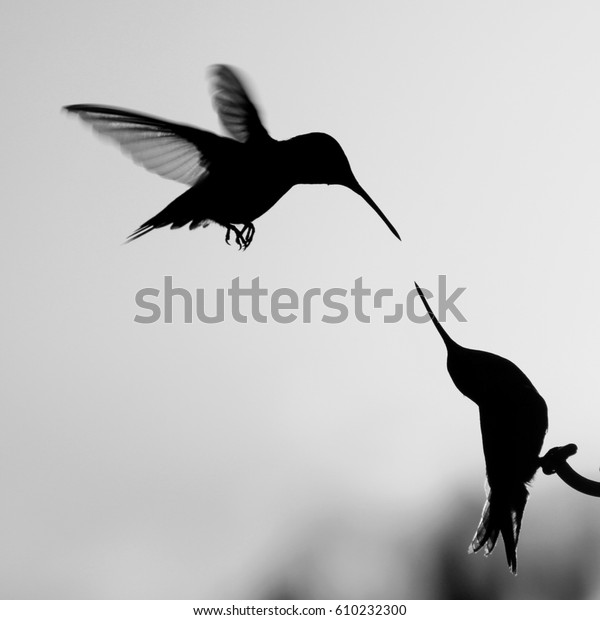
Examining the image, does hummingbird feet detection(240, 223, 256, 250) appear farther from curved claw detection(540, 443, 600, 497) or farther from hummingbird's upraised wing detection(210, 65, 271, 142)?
curved claw detection(540, 443, 600, 497)

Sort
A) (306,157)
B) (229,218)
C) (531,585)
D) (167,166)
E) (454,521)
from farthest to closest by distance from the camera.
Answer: (454,521), (531,585), (167,166), (229,218), (306,157)

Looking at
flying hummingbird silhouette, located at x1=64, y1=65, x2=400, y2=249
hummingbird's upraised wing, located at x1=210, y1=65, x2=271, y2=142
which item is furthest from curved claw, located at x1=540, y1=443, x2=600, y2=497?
hummingbird's upraised wing, located at x1=210, y1=65, x2=271, y2=142

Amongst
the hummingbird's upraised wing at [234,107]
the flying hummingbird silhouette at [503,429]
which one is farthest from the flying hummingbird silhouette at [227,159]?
the flying hummingbird silhouette at [503,429]

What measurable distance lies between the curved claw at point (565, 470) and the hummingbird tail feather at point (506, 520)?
5 centimetres

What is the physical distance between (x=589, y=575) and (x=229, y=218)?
18.9ft

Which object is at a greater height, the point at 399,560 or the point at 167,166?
the point at 167,166

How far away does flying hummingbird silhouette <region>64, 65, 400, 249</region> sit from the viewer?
3.93 feet

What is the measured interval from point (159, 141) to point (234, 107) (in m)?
0.16

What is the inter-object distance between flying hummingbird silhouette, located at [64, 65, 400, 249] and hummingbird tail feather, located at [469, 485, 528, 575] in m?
0.46

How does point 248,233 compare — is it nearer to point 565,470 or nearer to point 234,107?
point 234,107

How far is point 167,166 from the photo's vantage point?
1466 millimetres
